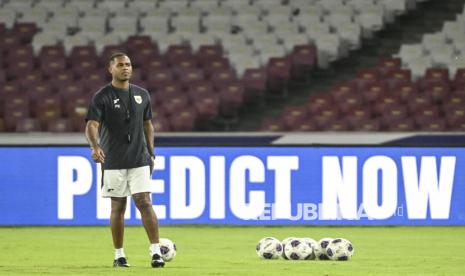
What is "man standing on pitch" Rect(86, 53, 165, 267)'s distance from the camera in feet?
36.6

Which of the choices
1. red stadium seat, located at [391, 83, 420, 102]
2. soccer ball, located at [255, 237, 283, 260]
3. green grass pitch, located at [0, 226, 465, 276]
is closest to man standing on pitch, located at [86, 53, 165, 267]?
green grass pitch, located at [0, 226, 465, 276]

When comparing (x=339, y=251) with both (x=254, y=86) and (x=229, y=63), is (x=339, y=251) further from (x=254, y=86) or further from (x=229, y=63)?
(x=229, y=63)

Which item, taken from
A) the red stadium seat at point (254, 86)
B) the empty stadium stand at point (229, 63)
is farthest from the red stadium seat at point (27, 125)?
the red stadium seat at point (254, 86)

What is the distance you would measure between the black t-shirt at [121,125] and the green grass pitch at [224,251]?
1017 millimetres

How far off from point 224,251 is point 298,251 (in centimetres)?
200

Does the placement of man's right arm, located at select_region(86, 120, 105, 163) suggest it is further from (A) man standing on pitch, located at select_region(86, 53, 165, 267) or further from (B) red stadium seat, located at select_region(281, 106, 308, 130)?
(B) red stadium seat, located at select_region(281, 106, 308, 130)

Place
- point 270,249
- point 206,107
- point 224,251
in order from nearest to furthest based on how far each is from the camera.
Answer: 1. point 270,249
2. point 224,251
3. point 206,107

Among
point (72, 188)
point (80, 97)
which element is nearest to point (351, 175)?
point (72, 188)

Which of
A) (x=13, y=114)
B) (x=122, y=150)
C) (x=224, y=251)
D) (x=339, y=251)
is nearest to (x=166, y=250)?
(x=122, y=150)

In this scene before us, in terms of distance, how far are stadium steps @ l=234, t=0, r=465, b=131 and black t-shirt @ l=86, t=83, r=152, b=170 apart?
1270 cm

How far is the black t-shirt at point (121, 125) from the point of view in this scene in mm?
11203

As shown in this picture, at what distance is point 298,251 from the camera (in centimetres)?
1240

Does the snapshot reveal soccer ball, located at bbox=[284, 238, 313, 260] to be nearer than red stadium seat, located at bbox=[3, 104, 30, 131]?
Yes

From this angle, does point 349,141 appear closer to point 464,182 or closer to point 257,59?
point 464,182
